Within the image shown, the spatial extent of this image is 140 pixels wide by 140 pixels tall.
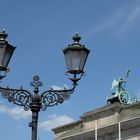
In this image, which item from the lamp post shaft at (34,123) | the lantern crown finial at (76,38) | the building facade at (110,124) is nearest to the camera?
the lamp post shaft at (34,123)

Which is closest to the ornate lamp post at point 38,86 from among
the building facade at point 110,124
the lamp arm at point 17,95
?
the lamp arm at point 17,95

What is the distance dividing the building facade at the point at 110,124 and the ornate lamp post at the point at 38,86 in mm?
27805

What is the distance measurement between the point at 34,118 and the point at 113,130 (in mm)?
32128

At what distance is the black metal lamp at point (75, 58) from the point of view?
12.8 m

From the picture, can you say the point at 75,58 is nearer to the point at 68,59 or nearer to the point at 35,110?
the point at 68,59

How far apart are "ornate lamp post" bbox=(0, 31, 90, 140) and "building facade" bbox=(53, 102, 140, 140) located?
91.2 ft

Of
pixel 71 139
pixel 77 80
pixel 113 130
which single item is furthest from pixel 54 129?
pixel 77 80

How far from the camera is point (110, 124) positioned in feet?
145

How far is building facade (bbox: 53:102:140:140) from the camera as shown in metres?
42.8

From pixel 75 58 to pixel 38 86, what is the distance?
106cm

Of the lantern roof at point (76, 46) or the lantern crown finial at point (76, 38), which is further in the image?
the lantern crown finial at point (76, 38)

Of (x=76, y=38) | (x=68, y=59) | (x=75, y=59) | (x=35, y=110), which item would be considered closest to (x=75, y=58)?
(x=75, y=59)

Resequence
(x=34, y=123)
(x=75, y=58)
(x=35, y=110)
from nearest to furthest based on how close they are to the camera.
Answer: (x=34, y=123) < (x=35, y=110) < (x=75, y=58)

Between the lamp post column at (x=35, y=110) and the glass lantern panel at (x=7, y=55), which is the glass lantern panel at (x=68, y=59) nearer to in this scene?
the lamp post column at (x=35, y=110)
